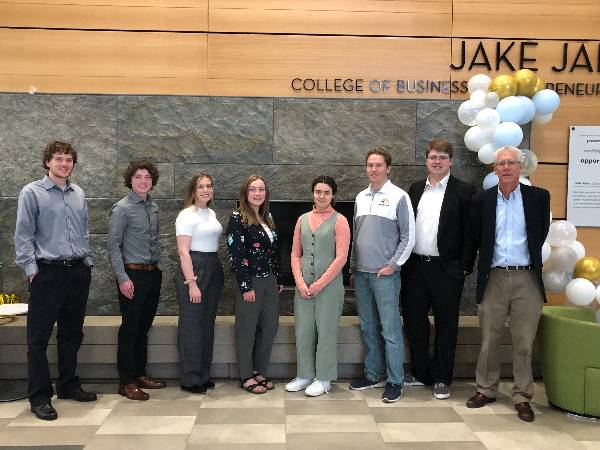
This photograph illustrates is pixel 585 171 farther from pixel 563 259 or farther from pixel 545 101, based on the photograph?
pixel 563 259

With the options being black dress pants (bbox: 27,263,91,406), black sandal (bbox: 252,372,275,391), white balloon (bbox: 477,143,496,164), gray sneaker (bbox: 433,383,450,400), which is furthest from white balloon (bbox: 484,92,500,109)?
black dress pants (bbox: 27,263,91,406)

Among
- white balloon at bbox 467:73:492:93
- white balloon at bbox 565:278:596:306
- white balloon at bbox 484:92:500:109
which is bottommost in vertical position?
white balloon at bbox 565:278:596:306

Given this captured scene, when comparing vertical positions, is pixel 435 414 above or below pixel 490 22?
below

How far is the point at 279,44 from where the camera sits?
443 centimetres

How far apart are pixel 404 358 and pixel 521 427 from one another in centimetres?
96

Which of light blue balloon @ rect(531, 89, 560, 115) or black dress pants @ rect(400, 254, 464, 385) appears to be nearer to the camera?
black dress pants @ rect(400, 254, 464, 385)

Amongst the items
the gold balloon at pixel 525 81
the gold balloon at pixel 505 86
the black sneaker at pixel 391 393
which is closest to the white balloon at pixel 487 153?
the gold balloon at pixel 505 86

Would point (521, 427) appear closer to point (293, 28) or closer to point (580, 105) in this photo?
point (580, 105)

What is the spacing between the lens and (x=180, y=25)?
4.36m

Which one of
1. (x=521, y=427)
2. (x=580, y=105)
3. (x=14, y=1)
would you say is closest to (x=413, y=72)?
(x=580, y=105)

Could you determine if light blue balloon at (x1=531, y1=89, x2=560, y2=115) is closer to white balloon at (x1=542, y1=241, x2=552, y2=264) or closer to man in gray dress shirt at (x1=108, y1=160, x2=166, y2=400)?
white balloon at (x1=542, y1=241, x2=552, y2=264)

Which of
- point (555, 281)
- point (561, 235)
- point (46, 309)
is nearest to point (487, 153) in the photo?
point (561, 235)

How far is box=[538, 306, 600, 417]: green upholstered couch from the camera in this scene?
10.4 ft

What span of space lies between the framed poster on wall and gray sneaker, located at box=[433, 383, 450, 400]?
78.4 inches
